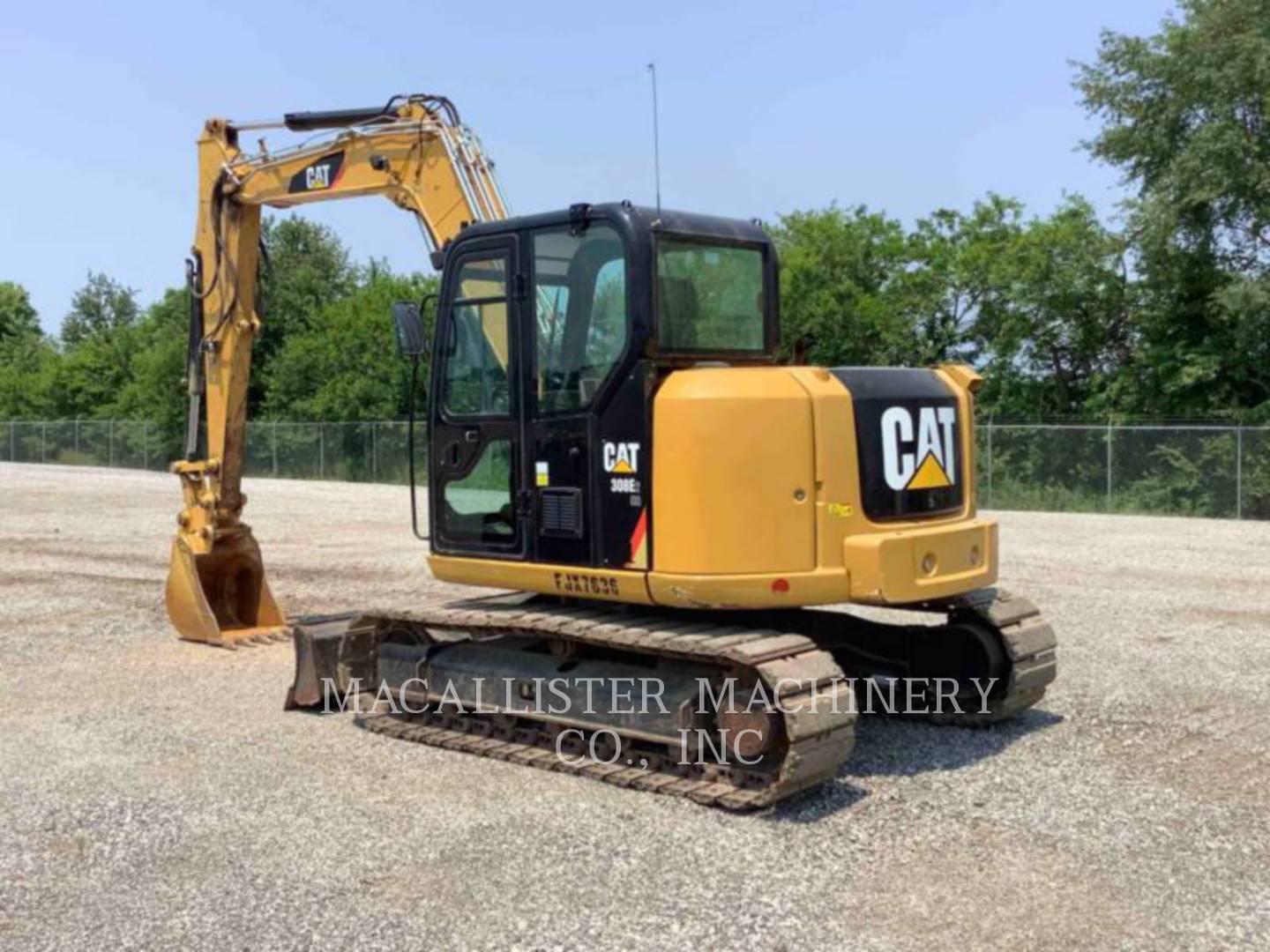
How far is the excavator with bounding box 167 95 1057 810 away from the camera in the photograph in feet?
20.9

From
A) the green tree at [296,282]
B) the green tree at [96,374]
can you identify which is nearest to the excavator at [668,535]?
the green tree at [296,282]

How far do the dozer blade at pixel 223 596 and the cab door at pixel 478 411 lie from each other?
11.9 ft

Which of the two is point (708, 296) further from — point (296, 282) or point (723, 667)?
point (296, 282)

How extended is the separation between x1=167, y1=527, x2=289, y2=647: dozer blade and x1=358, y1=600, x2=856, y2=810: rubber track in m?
3.86

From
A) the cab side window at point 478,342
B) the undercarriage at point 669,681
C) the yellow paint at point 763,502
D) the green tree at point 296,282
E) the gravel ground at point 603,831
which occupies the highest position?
the green tree at point 296,282

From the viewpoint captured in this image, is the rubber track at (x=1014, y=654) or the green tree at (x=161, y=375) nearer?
the rubber track at (x=1014, y=654)

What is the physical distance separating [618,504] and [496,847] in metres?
1.86

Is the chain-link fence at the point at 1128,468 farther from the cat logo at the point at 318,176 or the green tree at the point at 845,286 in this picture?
the cat logo at the point at 318,176

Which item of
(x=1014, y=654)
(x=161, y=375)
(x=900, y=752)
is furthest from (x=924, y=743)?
(x=161, y=375)

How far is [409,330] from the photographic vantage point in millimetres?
7340

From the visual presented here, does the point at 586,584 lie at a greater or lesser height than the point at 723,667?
greater

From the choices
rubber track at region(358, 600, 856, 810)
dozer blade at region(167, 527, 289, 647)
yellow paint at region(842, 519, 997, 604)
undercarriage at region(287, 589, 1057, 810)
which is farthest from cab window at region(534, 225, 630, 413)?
dozer blade at region(167, 527, 289, 647)

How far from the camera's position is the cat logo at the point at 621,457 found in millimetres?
6641

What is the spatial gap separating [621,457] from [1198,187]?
22756 millimetres
